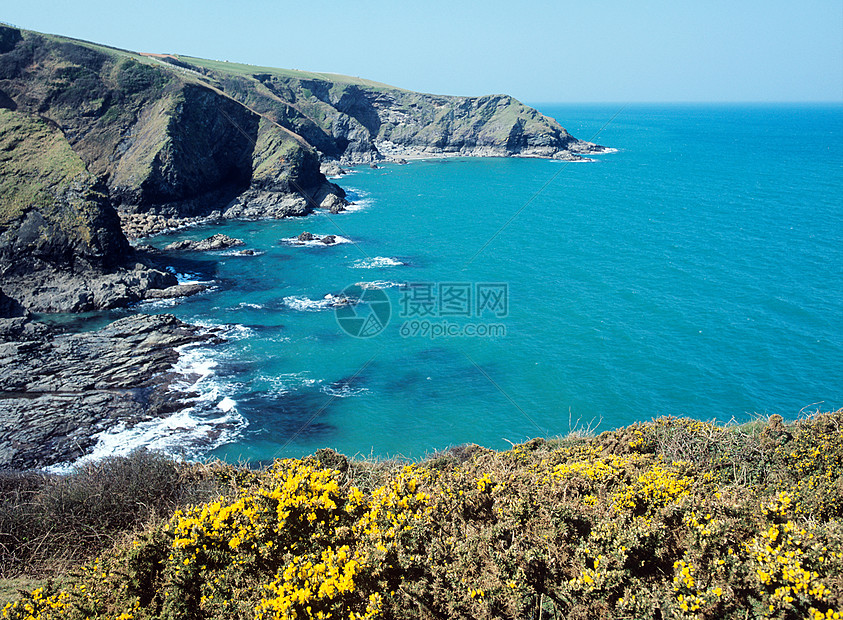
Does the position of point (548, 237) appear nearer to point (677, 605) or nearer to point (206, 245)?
point (206, 245)

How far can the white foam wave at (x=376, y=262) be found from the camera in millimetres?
63062

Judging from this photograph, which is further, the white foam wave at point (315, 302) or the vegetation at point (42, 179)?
the vegetation at point (42, 179)

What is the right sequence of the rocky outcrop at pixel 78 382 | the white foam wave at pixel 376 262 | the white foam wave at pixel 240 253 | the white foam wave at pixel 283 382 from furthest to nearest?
the white foam wave at pixel 240 253 → the white foam wave at pixel 376 262 → the white foam wave at pixel 283 382 → the rocky outcrop at pixel 78 382

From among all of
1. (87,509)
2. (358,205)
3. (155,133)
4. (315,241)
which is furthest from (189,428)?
(358,205)

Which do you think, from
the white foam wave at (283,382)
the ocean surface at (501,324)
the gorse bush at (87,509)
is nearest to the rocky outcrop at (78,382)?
A: the ocean surface at (501,324)

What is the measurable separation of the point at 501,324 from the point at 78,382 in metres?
34.3

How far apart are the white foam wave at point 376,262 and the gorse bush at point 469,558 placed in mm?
52759

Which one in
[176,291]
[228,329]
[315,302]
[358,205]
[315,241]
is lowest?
[228,329]

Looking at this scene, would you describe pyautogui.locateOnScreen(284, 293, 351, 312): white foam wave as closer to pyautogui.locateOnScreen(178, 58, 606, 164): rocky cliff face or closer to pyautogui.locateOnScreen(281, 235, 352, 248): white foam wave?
pyautogui.locateOnScreen(281, 235, 352, 248): white foam wave

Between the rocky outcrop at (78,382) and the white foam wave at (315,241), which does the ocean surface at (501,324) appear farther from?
the rocky outcrop at (78,382)

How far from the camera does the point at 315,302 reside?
5269 cm

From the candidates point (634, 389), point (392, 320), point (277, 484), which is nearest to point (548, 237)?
→ point (392, 320)

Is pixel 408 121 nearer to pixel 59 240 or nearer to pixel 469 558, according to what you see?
pixel 59 240

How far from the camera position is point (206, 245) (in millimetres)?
68312
